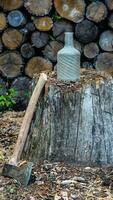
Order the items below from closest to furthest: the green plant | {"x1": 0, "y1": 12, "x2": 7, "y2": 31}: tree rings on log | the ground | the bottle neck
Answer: the ground → the bottle neck → {"x1": 0, "y1": 12, "x2": 7, "y2": 31}: tree rings on log → the green plant

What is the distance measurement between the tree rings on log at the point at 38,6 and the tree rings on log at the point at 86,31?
322 mm

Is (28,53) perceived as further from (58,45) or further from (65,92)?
(65,92)

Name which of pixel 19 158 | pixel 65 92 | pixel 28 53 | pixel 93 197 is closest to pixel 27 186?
pixel 19 158

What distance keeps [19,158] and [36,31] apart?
77.0 inches

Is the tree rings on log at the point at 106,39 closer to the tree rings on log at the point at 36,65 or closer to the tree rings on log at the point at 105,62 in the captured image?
the tree rings on log at the point at 105,62

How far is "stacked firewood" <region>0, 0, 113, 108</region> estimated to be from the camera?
15.5 ft

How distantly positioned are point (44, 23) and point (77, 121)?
1.76m

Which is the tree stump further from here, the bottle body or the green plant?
the green plant

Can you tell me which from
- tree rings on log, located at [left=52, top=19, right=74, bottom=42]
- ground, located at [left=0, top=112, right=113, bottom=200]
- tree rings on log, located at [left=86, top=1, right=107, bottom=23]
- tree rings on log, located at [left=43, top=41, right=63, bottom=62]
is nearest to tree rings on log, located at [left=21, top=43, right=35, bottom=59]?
tree rings on log, located at [left=43, top=41, right=63, bottom=62]

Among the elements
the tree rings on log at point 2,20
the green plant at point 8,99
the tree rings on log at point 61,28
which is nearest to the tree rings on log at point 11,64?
the green plant at point 8,99

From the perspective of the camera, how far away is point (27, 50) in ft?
16.1

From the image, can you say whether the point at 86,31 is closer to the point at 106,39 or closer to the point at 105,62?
the point at 106,39

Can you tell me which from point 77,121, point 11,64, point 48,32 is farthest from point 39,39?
point 77,121

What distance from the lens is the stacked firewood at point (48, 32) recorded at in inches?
186
